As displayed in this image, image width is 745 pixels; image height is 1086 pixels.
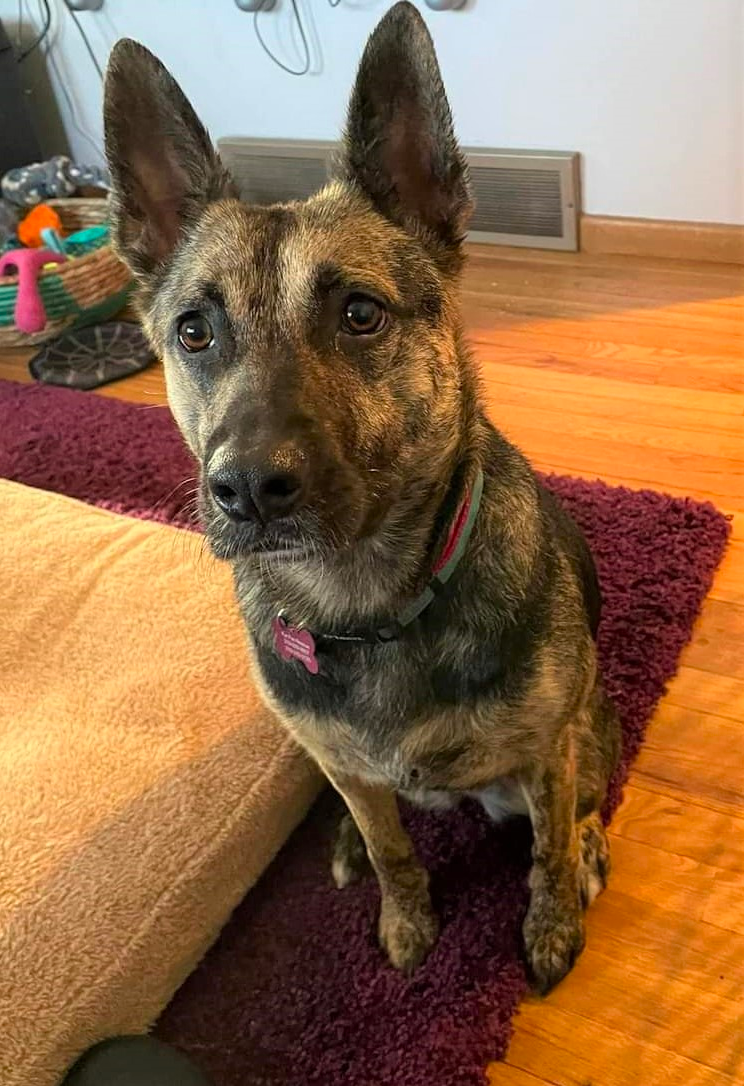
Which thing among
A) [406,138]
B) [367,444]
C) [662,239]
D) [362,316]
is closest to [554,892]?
[367,444]

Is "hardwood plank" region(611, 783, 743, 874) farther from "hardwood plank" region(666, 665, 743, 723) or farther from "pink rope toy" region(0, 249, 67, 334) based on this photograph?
"pink rope toy" region(0, 249, 67, 334)

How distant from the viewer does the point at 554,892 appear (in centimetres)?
166

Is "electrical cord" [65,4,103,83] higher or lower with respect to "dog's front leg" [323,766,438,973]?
higher

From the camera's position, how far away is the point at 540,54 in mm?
3393

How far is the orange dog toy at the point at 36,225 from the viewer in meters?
3.86

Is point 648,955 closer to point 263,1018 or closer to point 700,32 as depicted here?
point 263,1018

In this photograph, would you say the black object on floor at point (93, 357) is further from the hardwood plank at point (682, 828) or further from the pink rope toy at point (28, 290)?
the hardwood plank at point (682, 828)

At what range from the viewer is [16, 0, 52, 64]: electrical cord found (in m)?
4.30

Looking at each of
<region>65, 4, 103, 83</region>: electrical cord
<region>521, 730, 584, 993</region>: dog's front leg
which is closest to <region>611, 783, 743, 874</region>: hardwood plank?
<region>521, 730, 584, 993</region>: dog's front leg

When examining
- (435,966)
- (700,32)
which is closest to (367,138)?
(435,966)

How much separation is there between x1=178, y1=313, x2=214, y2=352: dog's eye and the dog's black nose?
26 cm

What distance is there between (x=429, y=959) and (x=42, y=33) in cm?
410

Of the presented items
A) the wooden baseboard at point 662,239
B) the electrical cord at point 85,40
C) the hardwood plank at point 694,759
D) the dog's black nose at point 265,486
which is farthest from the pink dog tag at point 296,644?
the electrical cord at point 85,40

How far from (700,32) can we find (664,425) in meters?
1.23
